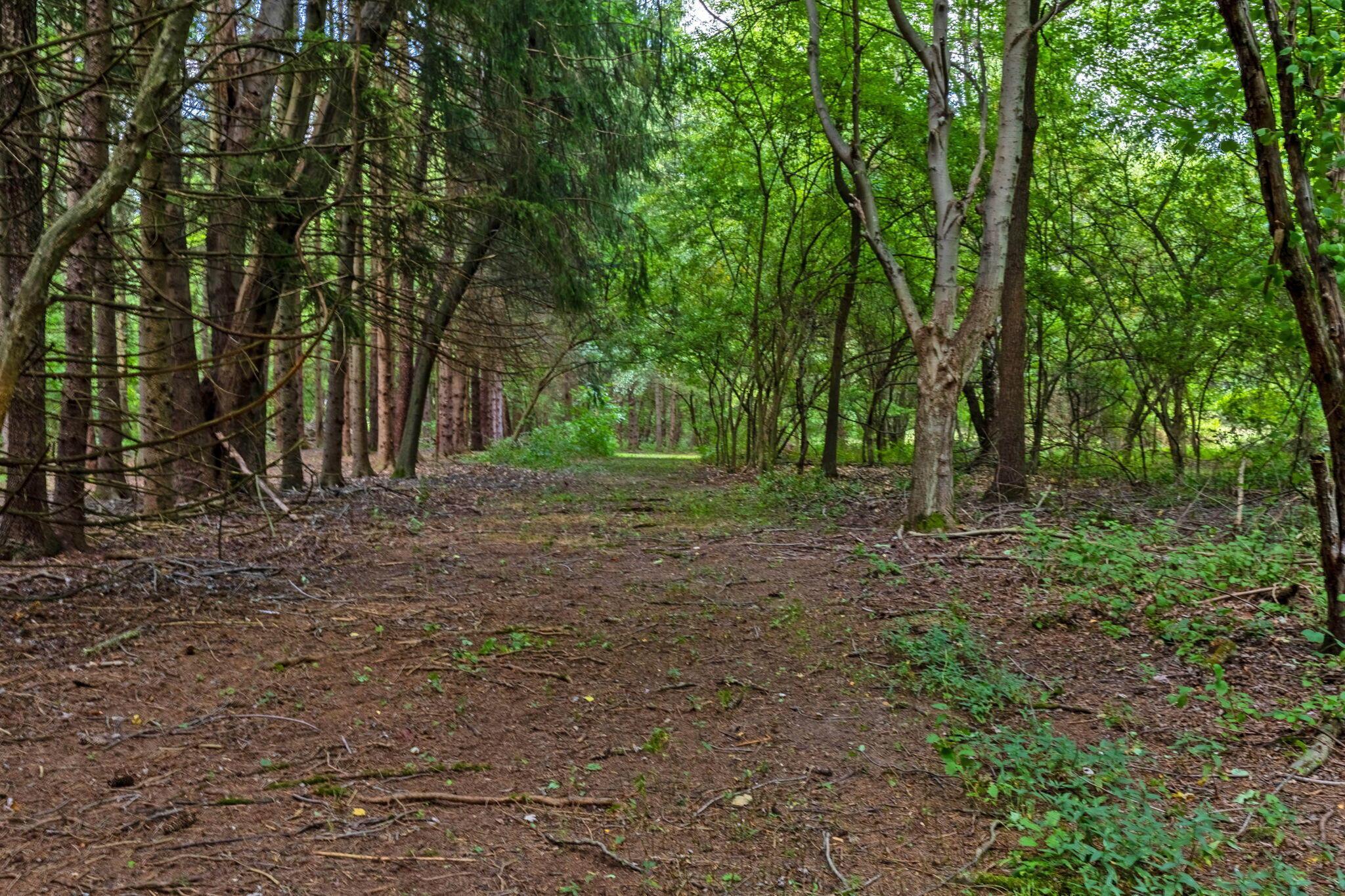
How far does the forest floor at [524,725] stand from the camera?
2.72 m

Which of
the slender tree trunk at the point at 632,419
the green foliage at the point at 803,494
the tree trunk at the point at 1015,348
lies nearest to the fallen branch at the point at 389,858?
the green foliage at the point at 803,494

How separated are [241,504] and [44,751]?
635cm

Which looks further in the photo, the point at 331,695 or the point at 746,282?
the point at 746,282

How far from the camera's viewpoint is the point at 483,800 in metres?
3.09

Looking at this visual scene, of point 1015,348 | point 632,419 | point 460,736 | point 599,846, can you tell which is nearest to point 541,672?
point 460,736

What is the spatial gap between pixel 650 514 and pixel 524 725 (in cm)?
698

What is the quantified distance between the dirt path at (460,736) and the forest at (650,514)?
0.03m

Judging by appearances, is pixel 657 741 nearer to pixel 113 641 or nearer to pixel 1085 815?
pixel 1085 815

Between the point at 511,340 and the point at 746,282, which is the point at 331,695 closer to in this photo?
the point at 511,340

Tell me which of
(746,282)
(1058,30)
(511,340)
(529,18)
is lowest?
(511,340)

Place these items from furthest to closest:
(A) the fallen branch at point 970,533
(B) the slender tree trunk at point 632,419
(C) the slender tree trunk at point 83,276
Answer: (B) the slender tree trunk at point 632,419, (A) the fallen branch at point 970,533, (C) the slender tree trunk at point 83,276

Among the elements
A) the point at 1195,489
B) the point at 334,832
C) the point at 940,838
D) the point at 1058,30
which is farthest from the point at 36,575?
the point at 1058,30

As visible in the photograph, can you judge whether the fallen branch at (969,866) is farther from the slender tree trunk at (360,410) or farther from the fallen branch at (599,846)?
the slender tree trunk at (360,410)

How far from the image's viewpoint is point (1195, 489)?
9.82 meters
